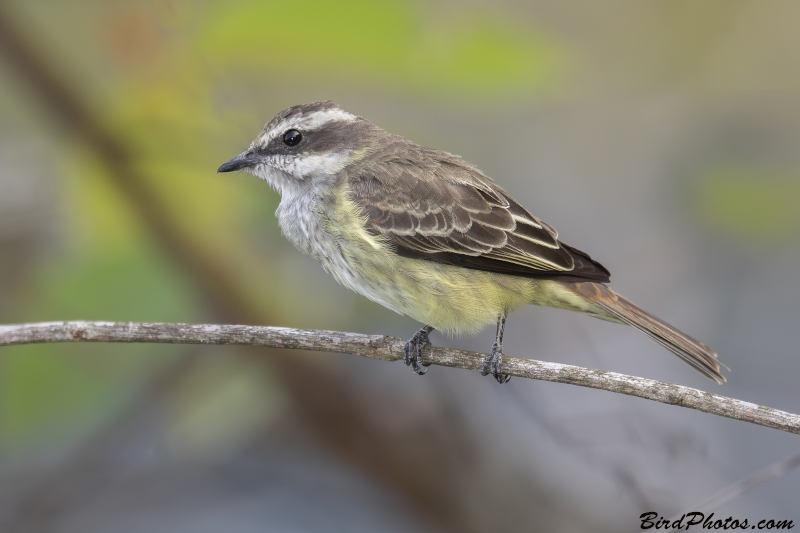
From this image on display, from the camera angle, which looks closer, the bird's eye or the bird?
the bird

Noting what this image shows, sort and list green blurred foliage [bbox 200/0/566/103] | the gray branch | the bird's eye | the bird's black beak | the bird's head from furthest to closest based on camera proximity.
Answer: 1. the bird's eye
2. the bird's head
3. the bird's black beak
4. green blurred foliage [bbox 200/0/566/103]
5. the gray branch

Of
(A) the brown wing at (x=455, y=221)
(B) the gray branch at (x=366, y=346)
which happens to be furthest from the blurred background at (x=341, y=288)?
(B) the gray branch at (x=366, y=346)

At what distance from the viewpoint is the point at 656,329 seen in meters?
4.84

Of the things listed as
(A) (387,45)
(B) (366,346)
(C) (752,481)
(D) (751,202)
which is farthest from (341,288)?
(C) (752,481)

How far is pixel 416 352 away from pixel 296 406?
4.71 ft

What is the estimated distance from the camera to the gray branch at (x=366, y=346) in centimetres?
370

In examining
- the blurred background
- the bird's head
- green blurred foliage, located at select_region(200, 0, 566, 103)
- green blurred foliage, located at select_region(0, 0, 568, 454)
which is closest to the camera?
green blurred foliage, located at select_region(200, 0, 566, 103)

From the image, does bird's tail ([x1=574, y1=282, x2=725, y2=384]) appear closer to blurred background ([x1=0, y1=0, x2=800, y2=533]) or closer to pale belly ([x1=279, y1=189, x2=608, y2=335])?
pale belly ([x1=279, y1=189, x2=608, y2=335])

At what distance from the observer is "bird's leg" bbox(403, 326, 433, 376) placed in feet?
15.8

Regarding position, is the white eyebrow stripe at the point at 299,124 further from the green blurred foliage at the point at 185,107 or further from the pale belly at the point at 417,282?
the pale belly at the point at 417,282

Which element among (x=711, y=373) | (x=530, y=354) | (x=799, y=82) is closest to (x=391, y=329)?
(x=530, y=354)

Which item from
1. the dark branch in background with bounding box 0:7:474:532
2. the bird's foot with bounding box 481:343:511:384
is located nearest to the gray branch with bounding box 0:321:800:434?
the bird's foot with bounding box 481:343:511:384

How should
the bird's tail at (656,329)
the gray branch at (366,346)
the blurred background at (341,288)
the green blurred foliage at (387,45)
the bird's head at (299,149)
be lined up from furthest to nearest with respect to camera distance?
the bird's head at (299,149) → the blurred background at (341,288) → the bird's tail at (656,329) → the green blurred foliage at (387,45) → the gray branch at (366,346)

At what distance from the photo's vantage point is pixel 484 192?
5207 millimetres
